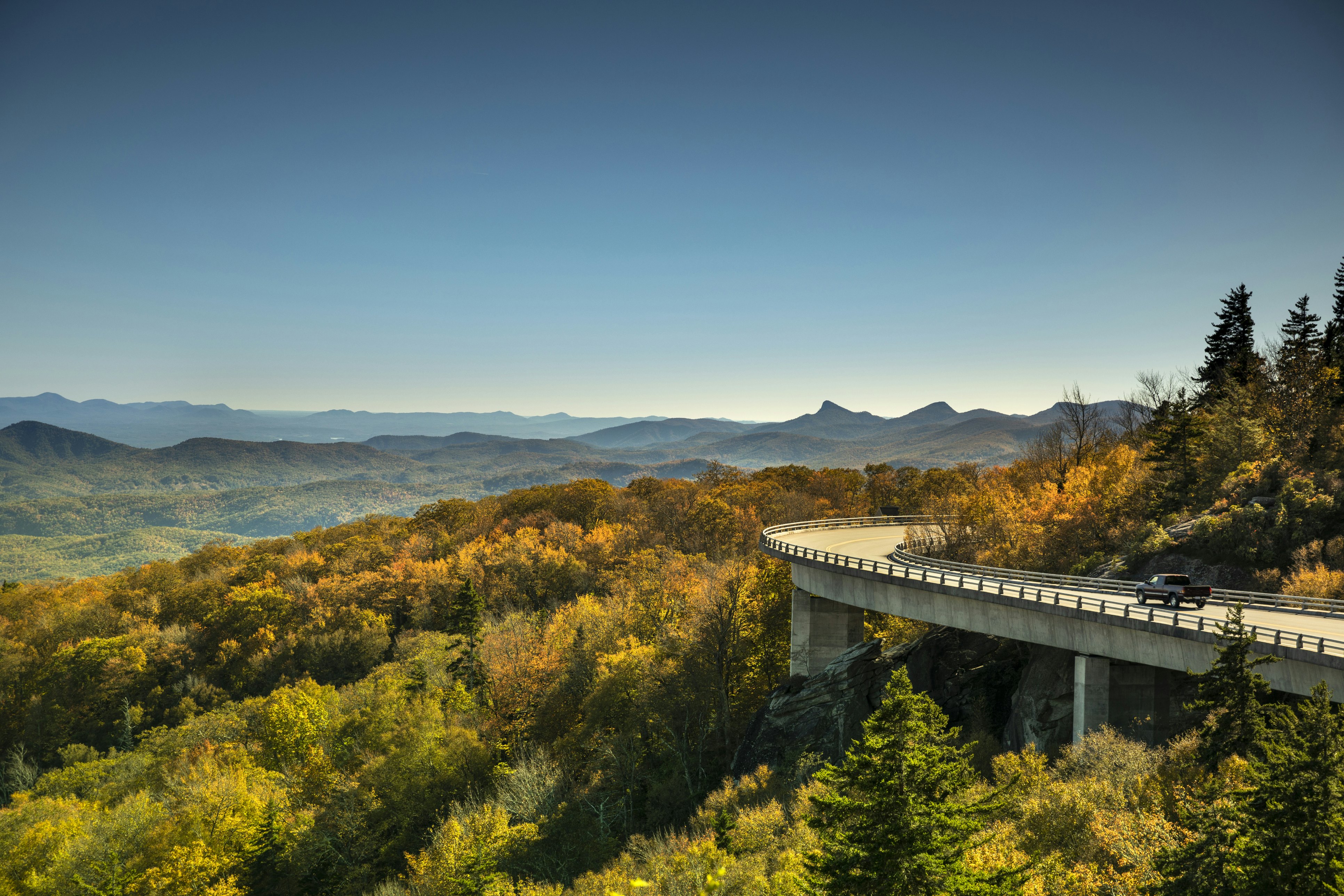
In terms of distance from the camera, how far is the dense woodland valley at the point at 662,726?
15273 millimetres

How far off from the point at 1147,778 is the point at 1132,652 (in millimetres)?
6652

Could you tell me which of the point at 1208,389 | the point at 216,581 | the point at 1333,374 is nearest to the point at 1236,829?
the point at 1333,374

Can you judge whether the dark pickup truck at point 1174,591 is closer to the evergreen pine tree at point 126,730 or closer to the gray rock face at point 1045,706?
the gray rock face at point 1045,706

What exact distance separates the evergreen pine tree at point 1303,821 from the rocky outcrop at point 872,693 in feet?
63.1

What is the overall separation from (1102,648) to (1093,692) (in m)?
1.91

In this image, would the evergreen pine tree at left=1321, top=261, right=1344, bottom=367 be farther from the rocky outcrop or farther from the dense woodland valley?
the rocky outcrop

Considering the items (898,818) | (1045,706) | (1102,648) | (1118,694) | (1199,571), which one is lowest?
(1045,706)

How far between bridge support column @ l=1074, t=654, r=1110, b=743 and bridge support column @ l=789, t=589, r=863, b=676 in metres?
15.7

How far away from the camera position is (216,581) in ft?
255

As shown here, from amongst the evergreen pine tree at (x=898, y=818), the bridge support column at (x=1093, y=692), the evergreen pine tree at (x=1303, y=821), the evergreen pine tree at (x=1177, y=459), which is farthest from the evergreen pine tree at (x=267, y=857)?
the evergreen pine tree at (x=1177, y=459)

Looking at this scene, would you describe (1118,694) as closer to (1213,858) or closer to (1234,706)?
(1234,706)

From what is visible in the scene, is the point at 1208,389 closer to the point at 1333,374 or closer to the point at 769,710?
the point at 1333,374

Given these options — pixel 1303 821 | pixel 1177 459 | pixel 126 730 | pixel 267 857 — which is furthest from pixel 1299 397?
pixel 126 730

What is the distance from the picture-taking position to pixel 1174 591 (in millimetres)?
25375
